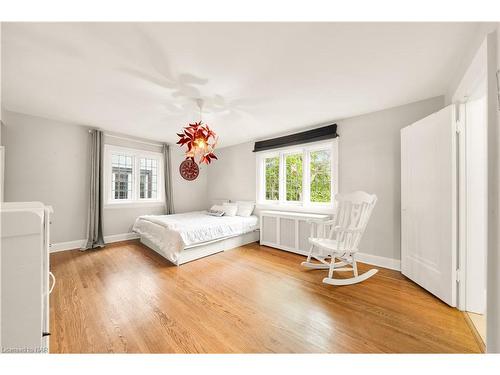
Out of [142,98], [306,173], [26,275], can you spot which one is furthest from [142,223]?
[306,173]

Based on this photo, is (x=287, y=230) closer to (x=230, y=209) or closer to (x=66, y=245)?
(x=230, y=209)

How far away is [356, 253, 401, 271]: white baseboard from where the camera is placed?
2.63 m

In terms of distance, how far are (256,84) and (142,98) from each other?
1.50 m

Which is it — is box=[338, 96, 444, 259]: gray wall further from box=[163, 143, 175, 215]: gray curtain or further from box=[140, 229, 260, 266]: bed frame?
box=[163, 143, 175, 215]: gray curtain

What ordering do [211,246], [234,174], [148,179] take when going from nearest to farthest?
[211,246] → [148,179] → [234,174]

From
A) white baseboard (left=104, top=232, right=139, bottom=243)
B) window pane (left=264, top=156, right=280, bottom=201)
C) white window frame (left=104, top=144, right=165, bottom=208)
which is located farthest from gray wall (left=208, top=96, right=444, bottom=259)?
white baseboard (left=104, top=232, right=139, bottom=243)

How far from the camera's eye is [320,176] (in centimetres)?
355

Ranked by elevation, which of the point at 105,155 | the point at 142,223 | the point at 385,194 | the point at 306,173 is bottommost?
the point at 142,223

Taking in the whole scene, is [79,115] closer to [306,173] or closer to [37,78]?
[37,78]

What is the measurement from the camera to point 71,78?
199 centimetres

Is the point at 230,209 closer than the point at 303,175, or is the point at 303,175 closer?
the point at 303,175

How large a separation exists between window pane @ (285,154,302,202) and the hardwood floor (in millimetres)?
1619

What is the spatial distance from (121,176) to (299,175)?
392cm

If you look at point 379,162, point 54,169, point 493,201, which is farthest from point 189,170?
point 493,201
